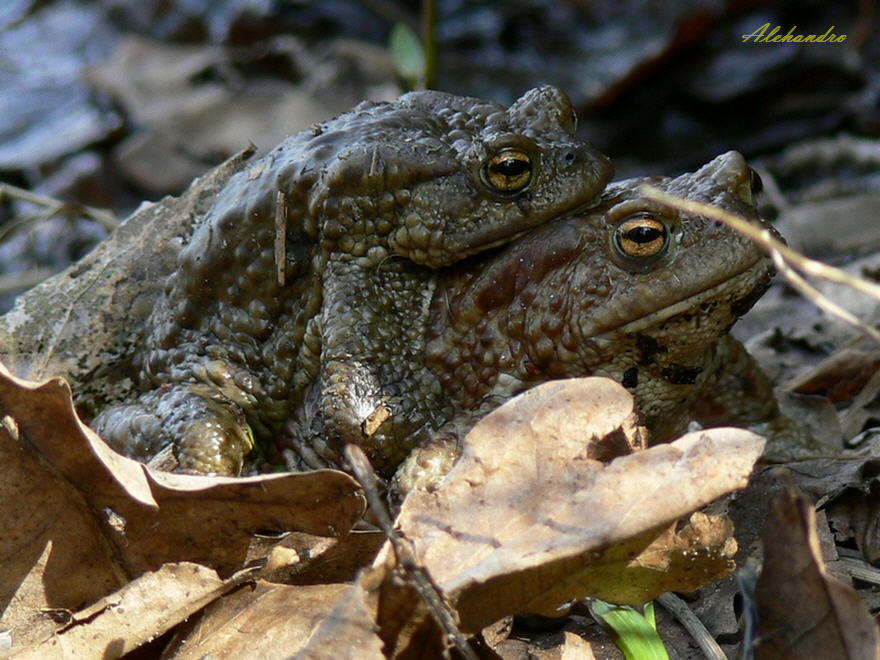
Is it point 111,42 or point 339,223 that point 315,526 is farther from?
point 111,42

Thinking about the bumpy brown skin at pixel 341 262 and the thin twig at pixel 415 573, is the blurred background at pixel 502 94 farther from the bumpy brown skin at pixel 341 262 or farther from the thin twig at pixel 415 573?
the thin twig at pixel 415 573

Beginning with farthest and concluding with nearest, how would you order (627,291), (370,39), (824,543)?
(370,39)
(627,291)
(824,543)

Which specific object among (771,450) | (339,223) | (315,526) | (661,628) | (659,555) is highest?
(339,223)

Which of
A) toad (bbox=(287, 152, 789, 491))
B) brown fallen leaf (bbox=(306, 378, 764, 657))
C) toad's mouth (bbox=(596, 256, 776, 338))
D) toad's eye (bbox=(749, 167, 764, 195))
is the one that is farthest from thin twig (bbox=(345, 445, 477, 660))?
toad's eye (bbox=(749, 167, 764, 195))

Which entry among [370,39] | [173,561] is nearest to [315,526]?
[173,561]

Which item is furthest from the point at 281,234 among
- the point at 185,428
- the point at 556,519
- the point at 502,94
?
the point at 502,94

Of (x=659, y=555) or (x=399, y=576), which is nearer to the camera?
(x=399, y=576)

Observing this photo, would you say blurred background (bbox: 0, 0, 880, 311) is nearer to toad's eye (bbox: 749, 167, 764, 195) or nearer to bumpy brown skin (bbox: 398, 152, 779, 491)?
toad's eye (bbox: 749, 167, 764, 195)
